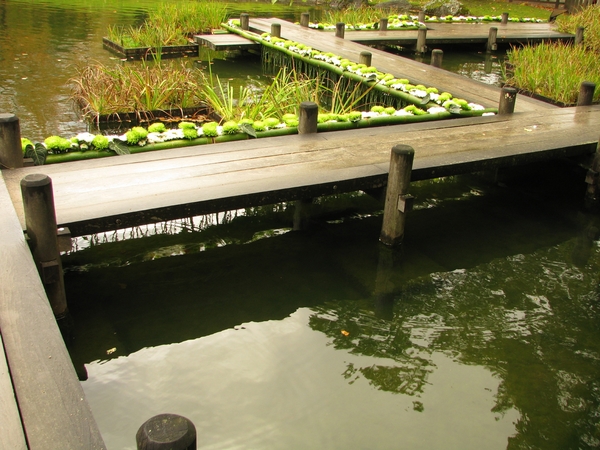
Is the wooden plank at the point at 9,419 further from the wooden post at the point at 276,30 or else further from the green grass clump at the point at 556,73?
the wooden post at the point at 276,30

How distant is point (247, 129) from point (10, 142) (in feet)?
7.73

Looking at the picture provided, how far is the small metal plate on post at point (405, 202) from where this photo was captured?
546 cm

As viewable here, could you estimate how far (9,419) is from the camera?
2615 mm

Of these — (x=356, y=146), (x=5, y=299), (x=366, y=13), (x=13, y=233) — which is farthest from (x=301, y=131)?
(x=366, y=13)

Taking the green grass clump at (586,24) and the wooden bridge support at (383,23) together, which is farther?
the wooden bridge support at (383,23)

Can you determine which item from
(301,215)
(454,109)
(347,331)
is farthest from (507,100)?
(347,331)

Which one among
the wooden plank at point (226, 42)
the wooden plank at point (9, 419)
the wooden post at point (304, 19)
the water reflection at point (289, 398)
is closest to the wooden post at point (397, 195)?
the water reflection at point (289, 398)

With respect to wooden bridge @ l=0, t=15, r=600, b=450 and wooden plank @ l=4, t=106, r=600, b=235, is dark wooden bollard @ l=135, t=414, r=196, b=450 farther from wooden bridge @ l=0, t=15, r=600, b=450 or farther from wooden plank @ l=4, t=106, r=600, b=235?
wooden plank @ l=4, t=106, r=600, b=235

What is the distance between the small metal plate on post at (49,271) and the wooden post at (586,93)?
7249 millimetres

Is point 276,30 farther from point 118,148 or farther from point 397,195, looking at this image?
point 397,195

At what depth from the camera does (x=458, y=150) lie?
6.30 meters

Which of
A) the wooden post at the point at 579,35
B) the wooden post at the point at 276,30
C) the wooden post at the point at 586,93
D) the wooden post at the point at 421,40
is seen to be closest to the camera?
the wooden post at the point at 586,93

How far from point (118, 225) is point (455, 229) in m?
3.52

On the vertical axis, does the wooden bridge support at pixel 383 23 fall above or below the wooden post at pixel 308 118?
above
